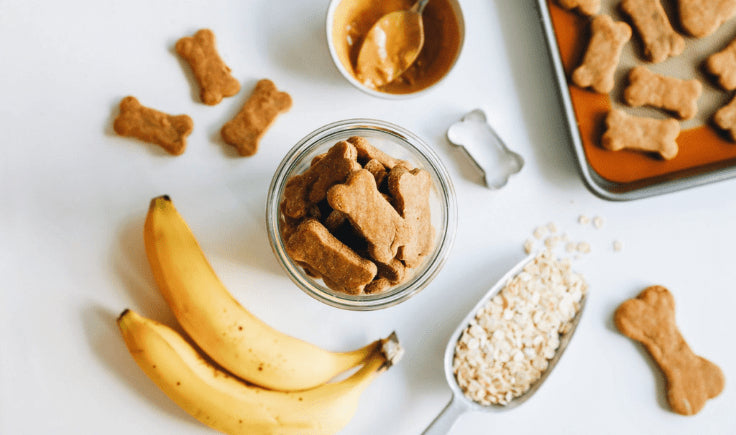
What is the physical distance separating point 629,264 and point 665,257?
0.23 ft

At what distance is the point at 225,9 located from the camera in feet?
2.99

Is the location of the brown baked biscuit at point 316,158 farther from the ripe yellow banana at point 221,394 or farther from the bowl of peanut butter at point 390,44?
the ripe yellow banana at point 221,394

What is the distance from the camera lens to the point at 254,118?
883 millimetres

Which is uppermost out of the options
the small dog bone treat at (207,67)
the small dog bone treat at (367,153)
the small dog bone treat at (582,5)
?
the small dog bone treat at (207,67)

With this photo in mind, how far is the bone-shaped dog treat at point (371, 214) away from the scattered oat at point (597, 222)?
1.46 feet

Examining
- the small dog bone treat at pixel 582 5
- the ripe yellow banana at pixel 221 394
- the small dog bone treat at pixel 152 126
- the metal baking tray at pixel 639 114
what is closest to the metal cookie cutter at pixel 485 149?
the metal baking tray at pixel 639 114

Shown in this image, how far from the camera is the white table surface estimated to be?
90cm

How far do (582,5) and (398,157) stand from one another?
1.39 feet

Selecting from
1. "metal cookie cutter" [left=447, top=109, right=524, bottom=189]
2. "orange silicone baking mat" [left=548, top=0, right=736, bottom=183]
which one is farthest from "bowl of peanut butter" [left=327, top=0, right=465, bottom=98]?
"orange silicone baking mat" [left=548, top=0, right=736, bottom=183]

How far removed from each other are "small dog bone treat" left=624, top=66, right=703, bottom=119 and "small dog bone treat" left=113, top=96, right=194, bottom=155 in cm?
78

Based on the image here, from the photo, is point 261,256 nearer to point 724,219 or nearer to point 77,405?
point 77,405

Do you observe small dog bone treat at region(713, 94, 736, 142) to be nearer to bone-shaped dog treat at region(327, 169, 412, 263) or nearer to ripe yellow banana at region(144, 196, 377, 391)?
bone-shaped dog treat at region(327, 169, 412, 263)

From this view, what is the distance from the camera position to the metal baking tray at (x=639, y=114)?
0.91 m

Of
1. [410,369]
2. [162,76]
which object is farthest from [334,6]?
[410,369]
